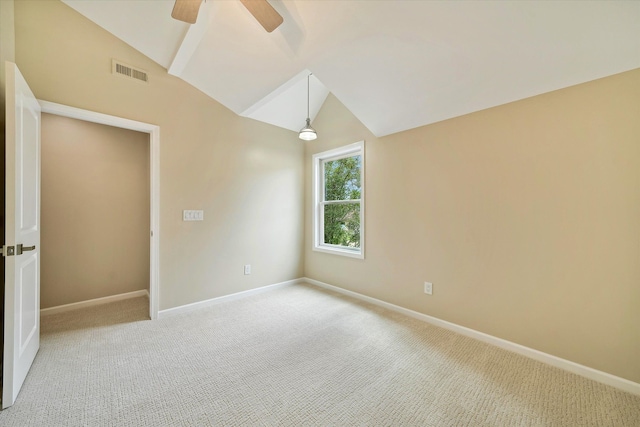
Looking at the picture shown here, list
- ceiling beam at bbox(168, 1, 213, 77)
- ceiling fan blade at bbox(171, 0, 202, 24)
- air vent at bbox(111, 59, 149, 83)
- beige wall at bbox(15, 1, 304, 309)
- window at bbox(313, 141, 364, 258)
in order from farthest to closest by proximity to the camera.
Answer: window at bbox(313, 141, 364, 258) < air vent at bbox(111, 59, 149, 83) < beige wall at bbox(15, 1, 304, 309) < ceiling beam at bbox(168, 1, 213, 77) < ceiling fan blade at bbox(171, 0, 202, 24)

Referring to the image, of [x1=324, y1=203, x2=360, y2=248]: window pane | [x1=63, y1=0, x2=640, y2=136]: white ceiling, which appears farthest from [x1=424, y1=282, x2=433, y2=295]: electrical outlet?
[x1=63, y1=0, x2=640, y2=136]: white ceiling

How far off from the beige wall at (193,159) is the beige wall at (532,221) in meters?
1.74

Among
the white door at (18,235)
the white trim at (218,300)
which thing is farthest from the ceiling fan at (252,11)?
the white trim at (218,300)

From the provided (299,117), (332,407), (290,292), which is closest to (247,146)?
(299,117)

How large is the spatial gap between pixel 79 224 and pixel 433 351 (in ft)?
14.4

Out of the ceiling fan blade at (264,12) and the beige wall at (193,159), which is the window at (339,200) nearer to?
the beige wall at (193,159)

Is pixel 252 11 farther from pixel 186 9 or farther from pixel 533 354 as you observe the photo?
pixel 533 354

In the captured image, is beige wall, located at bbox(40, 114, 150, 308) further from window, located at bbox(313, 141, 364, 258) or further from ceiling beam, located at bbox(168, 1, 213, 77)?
window, located at bbox(313, 141, 364, 258)

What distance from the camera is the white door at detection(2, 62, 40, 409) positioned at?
158 centimetres

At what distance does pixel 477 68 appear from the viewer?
2.04 metres

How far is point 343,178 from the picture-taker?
3910 mm

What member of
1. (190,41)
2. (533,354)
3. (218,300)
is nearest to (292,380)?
(218,300)

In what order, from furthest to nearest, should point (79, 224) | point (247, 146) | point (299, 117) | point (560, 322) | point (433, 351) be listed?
point (299, 117) < point (247, 146) < point (79, 224) < point (433, 351) < point (560, 322)

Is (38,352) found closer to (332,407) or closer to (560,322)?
(332,407)
